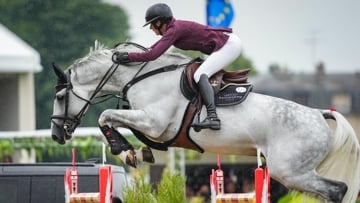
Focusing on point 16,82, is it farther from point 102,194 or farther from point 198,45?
point 102,194

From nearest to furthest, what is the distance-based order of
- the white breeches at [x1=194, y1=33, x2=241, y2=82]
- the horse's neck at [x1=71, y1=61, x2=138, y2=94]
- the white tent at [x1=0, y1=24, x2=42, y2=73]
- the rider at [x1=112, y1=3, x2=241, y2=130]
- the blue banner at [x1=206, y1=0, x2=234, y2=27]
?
the rider at [x1=112, y1=3, x2=241, y2=130], the white breeches at [x1=194, y1=33, x2=241, y2=82], the horse's neck at [x1=71, y1=61, x2=138, y2=94], the blue banner at [x1=206, y1=0, x2=234, y2=27], the white tent at [x1=0, y1=24, x2=42, y2=73]

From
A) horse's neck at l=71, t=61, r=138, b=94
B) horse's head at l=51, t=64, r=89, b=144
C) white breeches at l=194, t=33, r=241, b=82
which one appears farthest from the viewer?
horse's head at l=51, t=64, r=89, b=144

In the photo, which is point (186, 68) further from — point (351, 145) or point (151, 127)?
point (351, 145)

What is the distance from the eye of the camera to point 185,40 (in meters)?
11.9

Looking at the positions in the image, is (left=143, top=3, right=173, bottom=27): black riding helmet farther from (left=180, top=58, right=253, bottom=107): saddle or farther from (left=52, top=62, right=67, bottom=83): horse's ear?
(left=52, top=62, right=67, bottom=83): horse's ear

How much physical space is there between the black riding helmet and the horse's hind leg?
193 centimetres

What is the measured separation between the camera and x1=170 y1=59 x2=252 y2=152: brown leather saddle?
38.6ft

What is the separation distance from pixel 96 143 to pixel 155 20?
9.05 meters

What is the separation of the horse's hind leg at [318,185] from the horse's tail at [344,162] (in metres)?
0.12

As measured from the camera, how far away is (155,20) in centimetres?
1194

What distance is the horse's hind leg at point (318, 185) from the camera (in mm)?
11766

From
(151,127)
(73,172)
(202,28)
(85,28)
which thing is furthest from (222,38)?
(85,28)

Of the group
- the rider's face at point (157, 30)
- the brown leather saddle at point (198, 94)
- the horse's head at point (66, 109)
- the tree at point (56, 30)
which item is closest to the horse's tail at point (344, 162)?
the brown leather saddle at point (198, 94)

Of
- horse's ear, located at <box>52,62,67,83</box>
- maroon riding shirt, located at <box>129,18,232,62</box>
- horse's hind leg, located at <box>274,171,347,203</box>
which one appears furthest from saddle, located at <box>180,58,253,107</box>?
horse's ear, located at <box>52,62,67,83</box>
